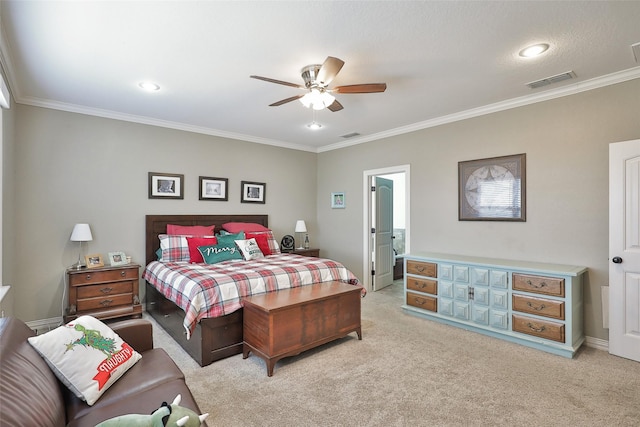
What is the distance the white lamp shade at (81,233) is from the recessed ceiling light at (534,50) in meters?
4.67

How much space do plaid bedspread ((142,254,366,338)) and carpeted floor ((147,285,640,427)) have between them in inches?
19.9

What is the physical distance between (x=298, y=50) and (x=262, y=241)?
2847mm

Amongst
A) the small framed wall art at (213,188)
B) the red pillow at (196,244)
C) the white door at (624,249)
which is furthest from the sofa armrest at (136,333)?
the white door at (624,249)

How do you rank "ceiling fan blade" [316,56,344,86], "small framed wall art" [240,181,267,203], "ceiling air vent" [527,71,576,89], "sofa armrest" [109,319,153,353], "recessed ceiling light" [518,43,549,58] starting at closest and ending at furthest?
"sofa armrest" [109,319,153,353]
"ceiling fan blade" [316,56,344,86]
"recessed ceiling light" [518,43,549,58]
"ceiling air vent" [527,71,576,89]
"small framed wall art" [240,181,267,203]

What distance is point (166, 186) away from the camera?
14.8 feet

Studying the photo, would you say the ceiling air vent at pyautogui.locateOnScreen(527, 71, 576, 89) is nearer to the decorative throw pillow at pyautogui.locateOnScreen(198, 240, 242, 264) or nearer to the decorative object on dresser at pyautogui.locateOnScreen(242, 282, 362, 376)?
the decorative object on dresser at pyautogui.locateOnScreen(242, 282, 362, 376)

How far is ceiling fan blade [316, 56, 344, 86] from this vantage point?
228 centimetres

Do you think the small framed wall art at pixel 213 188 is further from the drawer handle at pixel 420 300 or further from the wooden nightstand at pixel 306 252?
the drawer handle at pixel 420 300

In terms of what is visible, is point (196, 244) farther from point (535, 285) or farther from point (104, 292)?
point (535, 285)

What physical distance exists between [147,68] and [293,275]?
2346 mm

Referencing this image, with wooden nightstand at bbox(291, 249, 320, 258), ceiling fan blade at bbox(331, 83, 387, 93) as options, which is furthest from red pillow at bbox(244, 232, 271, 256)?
ceiling fan blade at bbox(331, 83, 387, 93)

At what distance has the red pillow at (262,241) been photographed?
15.1ft

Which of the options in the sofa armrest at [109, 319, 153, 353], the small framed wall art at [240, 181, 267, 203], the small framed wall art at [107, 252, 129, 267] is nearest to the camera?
the sofa armrest at [109, 319, 153, 353]

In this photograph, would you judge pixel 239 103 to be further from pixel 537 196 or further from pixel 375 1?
pixel 537 196
